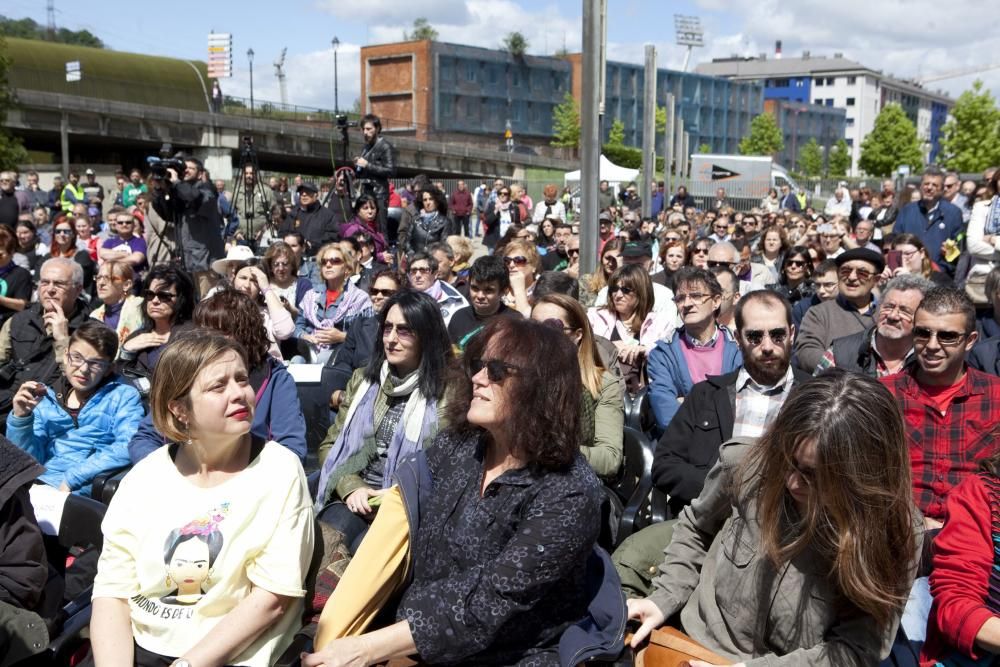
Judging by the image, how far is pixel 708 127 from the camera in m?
116

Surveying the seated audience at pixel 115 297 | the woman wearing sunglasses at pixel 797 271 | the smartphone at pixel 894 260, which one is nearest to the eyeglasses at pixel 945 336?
the smartphone at pixel 894 260

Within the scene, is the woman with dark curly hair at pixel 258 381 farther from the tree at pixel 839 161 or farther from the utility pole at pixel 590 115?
the tree at pixel 839 161

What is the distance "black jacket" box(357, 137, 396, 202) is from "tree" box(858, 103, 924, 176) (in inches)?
2568

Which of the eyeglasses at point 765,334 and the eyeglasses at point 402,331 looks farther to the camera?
the eyeglasses at point 402,331

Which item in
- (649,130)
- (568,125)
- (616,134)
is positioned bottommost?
(649,130)

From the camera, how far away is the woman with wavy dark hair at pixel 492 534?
268cm

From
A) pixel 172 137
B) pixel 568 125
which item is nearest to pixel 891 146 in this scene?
pixel 568 125

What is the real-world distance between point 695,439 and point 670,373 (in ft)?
3.49

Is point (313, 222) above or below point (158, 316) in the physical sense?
above

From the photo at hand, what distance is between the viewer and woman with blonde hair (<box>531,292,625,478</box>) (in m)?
→ 4.15

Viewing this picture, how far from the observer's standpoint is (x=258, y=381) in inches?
180

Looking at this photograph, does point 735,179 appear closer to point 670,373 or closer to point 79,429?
point 670,373

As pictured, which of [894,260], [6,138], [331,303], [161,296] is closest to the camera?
[161,296]

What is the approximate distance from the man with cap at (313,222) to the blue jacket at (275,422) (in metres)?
6.72
